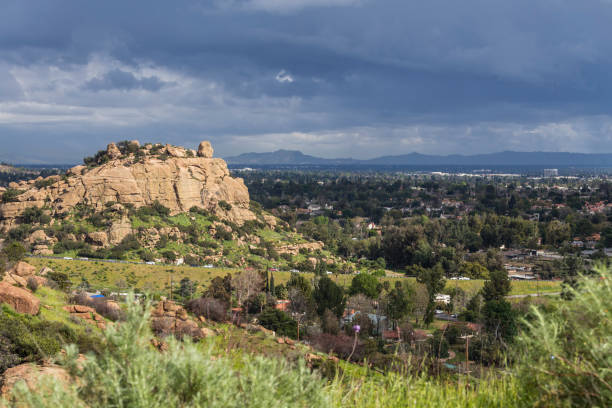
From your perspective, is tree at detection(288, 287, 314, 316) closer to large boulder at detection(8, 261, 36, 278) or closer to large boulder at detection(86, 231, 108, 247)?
large boulder at detection(8, 261, 36, 278)

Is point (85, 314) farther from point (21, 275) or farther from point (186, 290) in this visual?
point (186, 290)

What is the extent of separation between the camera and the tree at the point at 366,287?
30312mm

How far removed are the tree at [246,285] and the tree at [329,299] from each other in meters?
3.89

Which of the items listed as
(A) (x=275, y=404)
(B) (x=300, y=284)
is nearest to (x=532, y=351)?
(A) (x=275, y=404)

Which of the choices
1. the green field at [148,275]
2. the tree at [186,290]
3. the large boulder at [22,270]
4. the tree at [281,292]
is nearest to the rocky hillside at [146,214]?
the green field at [148,275]

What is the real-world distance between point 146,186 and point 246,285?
2852 centimetres

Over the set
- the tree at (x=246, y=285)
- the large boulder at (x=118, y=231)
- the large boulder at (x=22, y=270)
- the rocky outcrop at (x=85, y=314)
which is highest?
the large boulder at (x=22, y=270)

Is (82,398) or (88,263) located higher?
(82,398)

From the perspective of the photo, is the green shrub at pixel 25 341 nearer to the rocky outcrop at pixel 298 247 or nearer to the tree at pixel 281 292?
the tree at pixel 281 292

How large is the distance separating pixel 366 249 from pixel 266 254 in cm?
1456

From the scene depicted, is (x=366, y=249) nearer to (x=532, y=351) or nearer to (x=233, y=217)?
(x=233, y=217)

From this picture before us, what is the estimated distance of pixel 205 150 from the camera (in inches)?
2386

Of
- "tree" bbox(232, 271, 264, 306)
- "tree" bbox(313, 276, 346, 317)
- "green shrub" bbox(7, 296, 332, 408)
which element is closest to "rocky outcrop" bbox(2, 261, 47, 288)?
"tree" bbox(232, 271, 264, 306)

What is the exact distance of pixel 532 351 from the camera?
A: 2.32 meters
